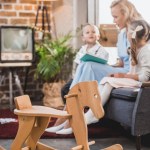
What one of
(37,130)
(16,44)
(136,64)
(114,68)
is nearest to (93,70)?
(114,68)

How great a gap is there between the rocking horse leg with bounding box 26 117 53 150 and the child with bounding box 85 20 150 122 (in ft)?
2.50

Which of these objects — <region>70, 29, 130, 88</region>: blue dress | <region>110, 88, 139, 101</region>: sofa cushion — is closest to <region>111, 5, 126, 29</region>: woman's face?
<region>70, 29, 130, 88</region>: blue dress

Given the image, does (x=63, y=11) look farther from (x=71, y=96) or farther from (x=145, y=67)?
(x=71, y=96)

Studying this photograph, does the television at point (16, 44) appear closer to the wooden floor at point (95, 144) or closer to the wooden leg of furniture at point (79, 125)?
the wooden floor at point (95, 144)

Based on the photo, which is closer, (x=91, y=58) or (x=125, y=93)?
(x=125, y=93)

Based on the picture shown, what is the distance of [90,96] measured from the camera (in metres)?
2.09

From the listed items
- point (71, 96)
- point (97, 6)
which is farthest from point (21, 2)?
point (71, 96)

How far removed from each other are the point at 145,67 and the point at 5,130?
4.19 feet

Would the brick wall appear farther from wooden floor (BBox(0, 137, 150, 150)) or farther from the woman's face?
wooden floor (BBox(0, 137, 150, 150))

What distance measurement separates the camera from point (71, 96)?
2.13 m

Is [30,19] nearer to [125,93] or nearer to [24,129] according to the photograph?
[125,93]

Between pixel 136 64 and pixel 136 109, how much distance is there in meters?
0.47

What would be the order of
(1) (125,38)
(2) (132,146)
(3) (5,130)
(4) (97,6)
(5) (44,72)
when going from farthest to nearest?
(4) (97,6), (5) (44,72), (1) (125,38), (3) (5,130), (2) (132,146)

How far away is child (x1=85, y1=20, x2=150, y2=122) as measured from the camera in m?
2.87
